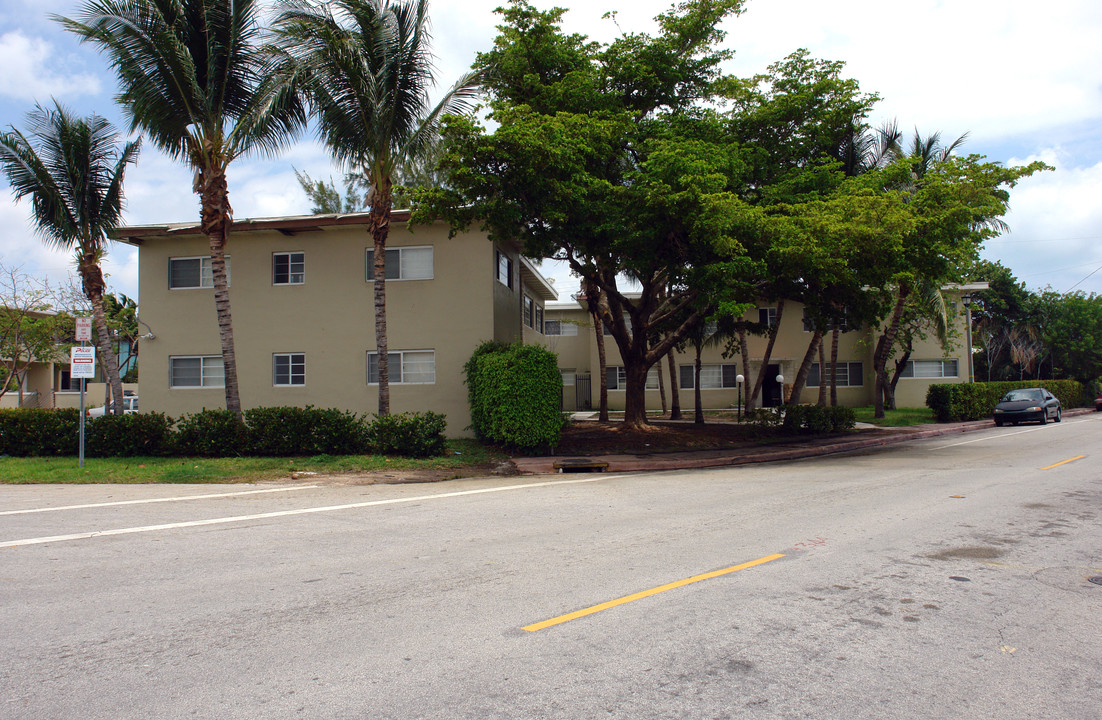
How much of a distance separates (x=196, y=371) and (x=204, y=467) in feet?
24.5

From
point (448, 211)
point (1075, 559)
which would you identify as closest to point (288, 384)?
point (448, 211)

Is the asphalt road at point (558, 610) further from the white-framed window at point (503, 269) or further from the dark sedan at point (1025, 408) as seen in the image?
the dark sedan at point (1025, 408)

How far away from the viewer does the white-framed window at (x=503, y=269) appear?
21.1 meters

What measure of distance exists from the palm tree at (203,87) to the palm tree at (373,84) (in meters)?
0.83

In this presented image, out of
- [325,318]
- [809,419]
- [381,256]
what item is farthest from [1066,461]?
[325,318]

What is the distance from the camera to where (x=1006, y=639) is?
488 centimetres

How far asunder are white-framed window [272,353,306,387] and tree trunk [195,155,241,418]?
3606mm

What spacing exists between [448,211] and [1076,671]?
50.0ft

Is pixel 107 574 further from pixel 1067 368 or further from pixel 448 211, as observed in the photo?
pixel 1067 368

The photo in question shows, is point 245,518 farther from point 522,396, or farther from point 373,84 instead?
point 373,84

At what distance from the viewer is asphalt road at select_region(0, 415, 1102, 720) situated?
3973 millimetres

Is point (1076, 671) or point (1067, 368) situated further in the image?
point (1067, 368)

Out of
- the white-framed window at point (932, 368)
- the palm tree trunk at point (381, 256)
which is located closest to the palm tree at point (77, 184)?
the palm tree trunk at point (381, 256)

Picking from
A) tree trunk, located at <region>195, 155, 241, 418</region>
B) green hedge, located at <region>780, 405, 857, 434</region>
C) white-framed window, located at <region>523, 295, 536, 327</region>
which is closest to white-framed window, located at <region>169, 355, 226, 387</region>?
tree trunk, located at <region>195, 155, 241, 418</region>
